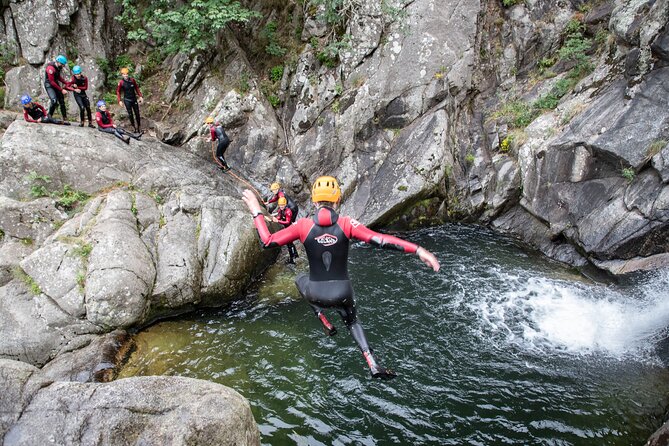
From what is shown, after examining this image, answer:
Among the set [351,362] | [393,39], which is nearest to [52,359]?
[351,362]

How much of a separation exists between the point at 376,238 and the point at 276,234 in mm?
1537

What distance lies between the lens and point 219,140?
15375 mm

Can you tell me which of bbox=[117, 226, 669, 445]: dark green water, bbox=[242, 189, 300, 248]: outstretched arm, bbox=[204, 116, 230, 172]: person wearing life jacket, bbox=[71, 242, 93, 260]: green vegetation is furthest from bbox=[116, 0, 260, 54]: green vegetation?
bbox=[242, 189, 300, 248]: outstretched arm

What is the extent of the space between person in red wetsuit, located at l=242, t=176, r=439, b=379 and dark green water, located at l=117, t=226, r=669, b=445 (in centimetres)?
164

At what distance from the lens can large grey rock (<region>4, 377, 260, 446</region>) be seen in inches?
186

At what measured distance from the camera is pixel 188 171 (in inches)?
570

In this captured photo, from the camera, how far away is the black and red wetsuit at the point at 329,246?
6319mm

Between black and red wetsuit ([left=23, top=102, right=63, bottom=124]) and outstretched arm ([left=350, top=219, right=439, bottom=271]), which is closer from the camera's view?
outstretched arm ([left=350, top=219, right=439, bottom=271])

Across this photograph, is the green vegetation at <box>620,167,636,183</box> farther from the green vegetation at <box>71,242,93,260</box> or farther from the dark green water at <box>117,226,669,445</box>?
the green vegetation at <box>71,242,93,260</box>

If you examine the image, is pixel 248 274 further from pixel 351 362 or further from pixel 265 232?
pixel 265 232

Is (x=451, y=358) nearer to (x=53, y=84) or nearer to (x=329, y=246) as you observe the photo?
(x=329, y=246)

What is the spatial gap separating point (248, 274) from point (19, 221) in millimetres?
6133

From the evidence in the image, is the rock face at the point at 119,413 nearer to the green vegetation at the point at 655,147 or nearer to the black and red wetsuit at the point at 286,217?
the black and red wetsuit at the point at 286,217

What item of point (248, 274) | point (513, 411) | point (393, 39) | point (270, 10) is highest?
point (270, 10)
